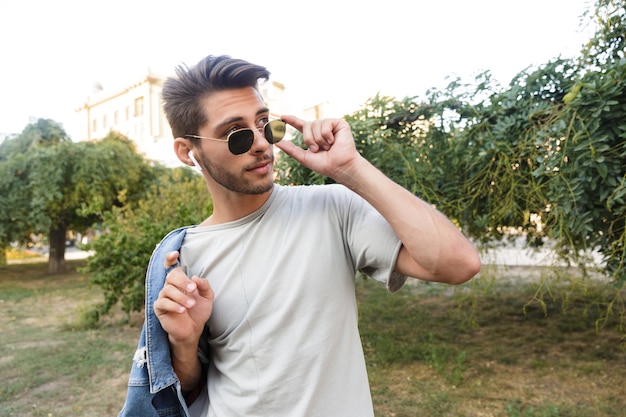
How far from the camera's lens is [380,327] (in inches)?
271

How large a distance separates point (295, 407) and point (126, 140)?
1636cm

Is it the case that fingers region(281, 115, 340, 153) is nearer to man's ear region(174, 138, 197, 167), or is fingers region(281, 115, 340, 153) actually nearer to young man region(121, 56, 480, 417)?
young man region(121, 56, 480, 417)

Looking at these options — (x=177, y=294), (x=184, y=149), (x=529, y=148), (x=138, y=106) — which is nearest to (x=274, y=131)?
(x=184, y=149)

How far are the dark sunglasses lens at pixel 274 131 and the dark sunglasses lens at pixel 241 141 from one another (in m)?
0.06

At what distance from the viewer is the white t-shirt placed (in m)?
1.24

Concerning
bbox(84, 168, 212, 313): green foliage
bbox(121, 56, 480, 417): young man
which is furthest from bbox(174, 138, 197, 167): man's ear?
bbox(84, 168, 212, 313): green foliage

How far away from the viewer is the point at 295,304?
1.27 meters

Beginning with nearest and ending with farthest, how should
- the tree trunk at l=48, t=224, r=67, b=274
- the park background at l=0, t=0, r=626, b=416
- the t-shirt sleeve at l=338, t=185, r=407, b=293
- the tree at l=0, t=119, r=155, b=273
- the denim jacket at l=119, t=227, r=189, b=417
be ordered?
1. the t-shirt sleeve at l=338, t=185, r=407, b=293
2. the denim jacket at l=119, t=227, r=189, b=417
3. the park background at l=0, t=0, r=626, b=416
4. the tree at l=0, t=119, r=155, b=273
5. the tree trunk at l=48, t=224, r=67, b=274

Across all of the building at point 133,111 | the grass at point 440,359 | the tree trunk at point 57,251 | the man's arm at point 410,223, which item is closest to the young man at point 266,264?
the man's arm at point 410,223

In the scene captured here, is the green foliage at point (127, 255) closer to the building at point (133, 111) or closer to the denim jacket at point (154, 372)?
the denim jacket at point (154, 372)

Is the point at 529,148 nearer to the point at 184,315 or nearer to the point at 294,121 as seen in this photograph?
the point at 294,121

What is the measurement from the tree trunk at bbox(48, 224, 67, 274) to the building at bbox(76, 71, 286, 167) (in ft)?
48.3

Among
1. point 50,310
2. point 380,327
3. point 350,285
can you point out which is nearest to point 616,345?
point 380,327

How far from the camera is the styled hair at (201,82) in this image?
144 cm
